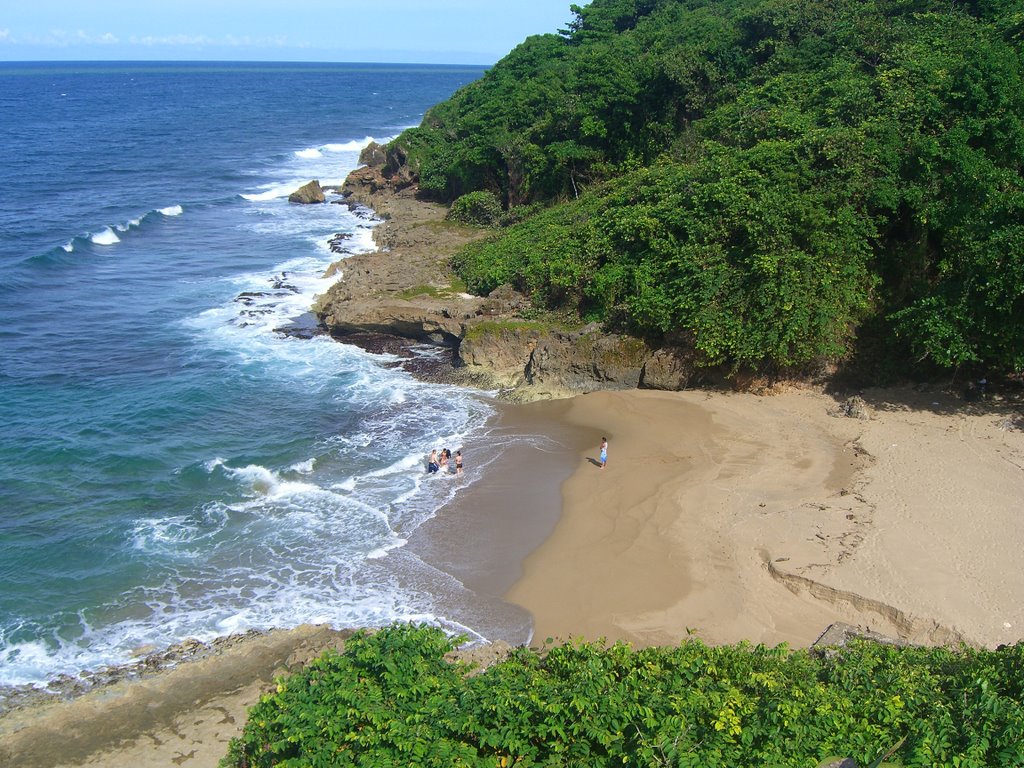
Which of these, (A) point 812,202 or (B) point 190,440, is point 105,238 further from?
(A) point 812,202

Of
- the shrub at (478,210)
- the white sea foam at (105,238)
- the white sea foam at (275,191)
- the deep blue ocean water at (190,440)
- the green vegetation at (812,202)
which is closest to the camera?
the deep blue ocean water at (190,440)

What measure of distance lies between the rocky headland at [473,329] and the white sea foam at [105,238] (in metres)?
15.6

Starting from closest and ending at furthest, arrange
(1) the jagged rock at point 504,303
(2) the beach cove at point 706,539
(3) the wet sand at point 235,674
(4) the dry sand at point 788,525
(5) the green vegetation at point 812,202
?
(3) the wet sand at point 235,674
(2) the beach cove at point 706,539
(4) the dry sand at point 788,525
(5) the green vegetation at point 812,202
(1) the jagged rock at point 504,303

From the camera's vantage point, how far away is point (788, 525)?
19.2 metres

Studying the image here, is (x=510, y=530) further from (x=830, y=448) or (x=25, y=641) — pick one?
(x=25, y=641)


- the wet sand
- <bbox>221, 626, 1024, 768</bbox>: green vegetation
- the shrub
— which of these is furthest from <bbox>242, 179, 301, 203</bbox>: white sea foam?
<bbox>221, 626, 1024, 768</bbox>: green vegetation

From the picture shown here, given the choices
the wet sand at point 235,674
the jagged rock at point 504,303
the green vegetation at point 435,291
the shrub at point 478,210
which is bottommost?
the wet sand at point 235,674

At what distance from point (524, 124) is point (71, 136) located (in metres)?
56.8

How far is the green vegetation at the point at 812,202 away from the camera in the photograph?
2289cm

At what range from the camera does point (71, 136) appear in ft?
270

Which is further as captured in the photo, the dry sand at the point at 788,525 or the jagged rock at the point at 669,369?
the jagged rock at the point at 669,369

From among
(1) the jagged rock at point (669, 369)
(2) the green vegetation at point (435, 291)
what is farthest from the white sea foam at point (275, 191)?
(1) the jagged rock at point (669, 369)

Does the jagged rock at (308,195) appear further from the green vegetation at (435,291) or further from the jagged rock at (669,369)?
the jagged rock at (669,369)

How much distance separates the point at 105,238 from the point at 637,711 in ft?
150
